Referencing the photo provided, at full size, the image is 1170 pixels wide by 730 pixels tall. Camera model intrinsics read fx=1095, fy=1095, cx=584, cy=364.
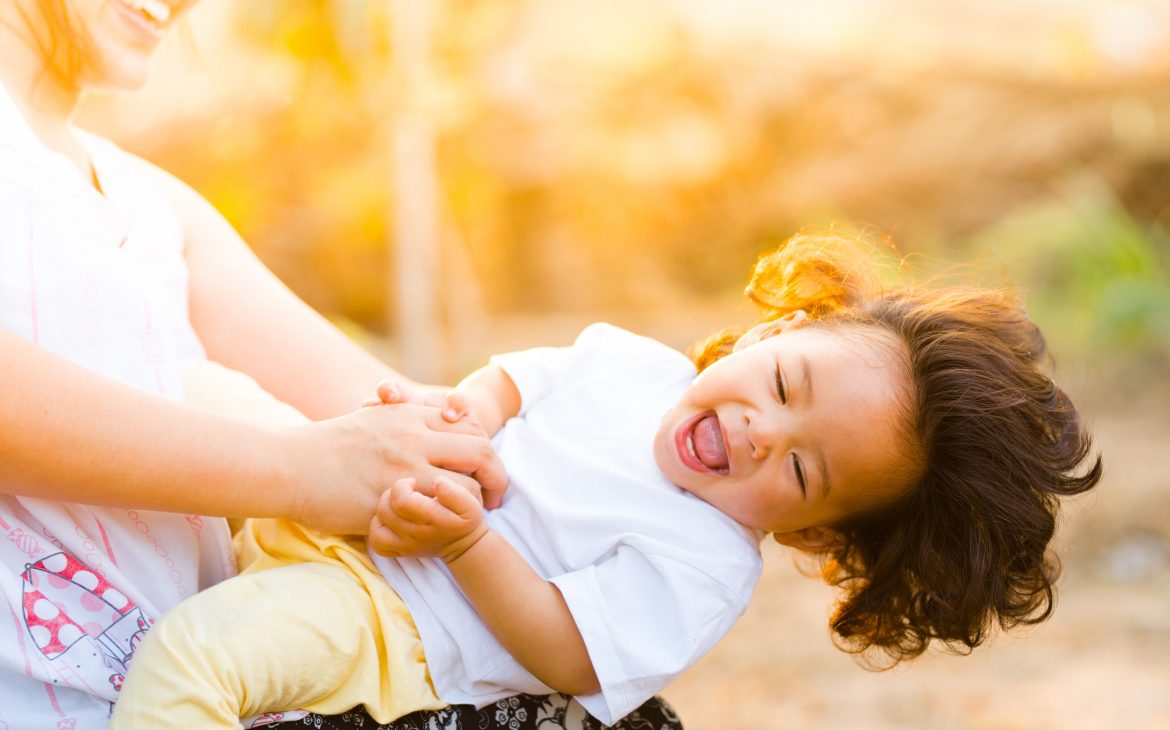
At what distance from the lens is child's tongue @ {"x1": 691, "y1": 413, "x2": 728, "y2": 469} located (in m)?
1.65

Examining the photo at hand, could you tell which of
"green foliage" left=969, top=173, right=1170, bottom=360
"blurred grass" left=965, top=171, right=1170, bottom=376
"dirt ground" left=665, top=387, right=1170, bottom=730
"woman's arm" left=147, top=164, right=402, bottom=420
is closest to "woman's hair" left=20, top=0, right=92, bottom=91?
"woman's arm" left=147, top=164, right=402, bottom=420

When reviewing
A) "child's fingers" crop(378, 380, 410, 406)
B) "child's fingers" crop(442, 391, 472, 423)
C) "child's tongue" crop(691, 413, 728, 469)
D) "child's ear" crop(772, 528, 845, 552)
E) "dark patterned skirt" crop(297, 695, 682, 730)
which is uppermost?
"child's fingers" crop(378, 380, 410, 406)

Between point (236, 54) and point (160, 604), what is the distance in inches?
377

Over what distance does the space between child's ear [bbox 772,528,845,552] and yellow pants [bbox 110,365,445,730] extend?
27.0 inches

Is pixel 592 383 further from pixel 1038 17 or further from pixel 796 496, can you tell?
pixel 1038 17

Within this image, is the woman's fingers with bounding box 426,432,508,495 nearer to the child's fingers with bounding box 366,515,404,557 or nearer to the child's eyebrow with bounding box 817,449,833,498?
the child's fingers with bounding box 366,515,404,557

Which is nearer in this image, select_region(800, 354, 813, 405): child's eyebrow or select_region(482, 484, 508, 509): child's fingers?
select_region(482, 484, 508, 509): child's fingers

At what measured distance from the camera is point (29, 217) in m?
1.22

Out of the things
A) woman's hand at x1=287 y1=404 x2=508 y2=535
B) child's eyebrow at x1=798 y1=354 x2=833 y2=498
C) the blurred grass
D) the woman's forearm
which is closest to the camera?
the woman's forearm

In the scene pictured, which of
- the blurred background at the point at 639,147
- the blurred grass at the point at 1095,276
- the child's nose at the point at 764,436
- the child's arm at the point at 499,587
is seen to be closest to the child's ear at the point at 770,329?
the child's nose at the point at 764,436

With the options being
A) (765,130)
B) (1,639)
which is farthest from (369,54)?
(1,639)

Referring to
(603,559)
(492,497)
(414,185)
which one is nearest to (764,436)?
(603,559)

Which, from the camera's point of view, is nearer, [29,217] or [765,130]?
[29,217]

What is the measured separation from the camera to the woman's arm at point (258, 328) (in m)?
1.68
